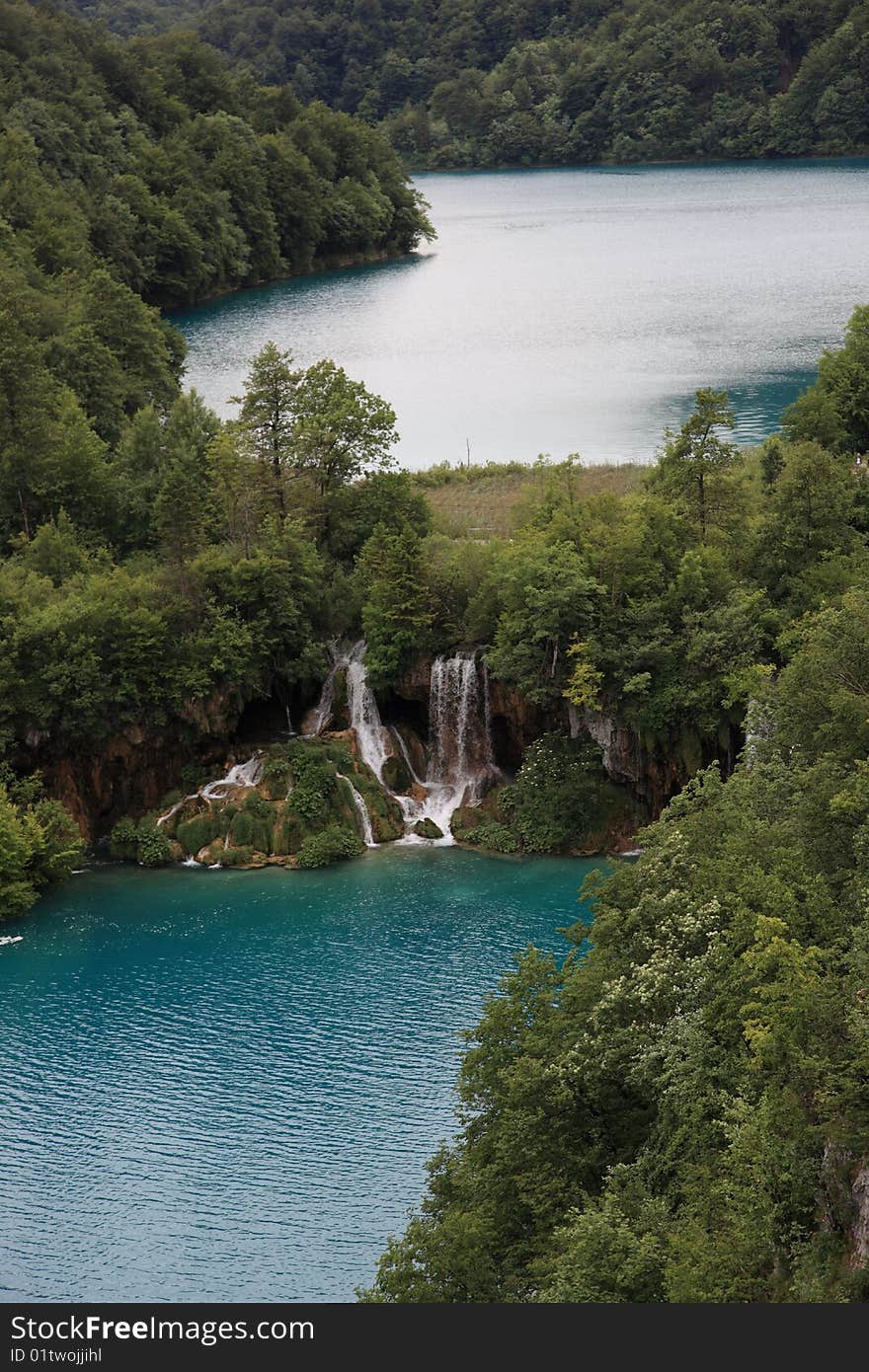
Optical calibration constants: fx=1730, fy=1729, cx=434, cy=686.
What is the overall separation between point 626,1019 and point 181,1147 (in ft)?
37.3

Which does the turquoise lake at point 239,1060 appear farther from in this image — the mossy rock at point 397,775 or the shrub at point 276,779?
the mossy rock at point 397,775

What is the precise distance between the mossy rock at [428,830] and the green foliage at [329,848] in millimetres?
1909

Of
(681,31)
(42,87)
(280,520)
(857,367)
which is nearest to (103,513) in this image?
(280,520)

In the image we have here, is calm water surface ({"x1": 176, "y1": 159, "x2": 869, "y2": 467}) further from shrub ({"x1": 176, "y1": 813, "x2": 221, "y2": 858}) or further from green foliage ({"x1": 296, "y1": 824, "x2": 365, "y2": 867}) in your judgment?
shrub ({"x1": 176, "y1": 813, "x2": 221, "y2": 858})

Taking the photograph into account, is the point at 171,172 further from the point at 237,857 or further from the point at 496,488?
the point at 237,857

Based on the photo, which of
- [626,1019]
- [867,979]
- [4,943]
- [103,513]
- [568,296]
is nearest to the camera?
[867,979]

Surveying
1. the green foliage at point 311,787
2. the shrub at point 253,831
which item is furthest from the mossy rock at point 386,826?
the shrub at point 253,831

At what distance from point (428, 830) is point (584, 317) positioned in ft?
212

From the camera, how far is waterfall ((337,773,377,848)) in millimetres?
53656

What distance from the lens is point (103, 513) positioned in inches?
2506

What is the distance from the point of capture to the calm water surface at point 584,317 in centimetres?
8794

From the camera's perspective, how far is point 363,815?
177ft

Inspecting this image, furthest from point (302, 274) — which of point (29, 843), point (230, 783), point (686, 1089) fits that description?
point (686, 1089)

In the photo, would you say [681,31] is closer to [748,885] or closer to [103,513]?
[103,513]
